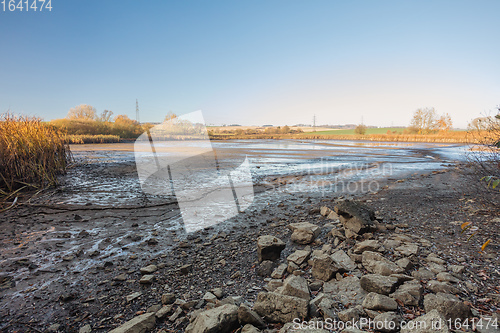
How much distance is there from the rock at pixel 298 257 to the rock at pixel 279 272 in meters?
0.12

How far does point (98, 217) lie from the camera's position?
17.4 feet

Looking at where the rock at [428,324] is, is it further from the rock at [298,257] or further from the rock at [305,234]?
the rock at [305,234]

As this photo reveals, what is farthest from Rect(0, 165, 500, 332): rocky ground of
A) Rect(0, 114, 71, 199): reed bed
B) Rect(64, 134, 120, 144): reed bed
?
Rect(64, 134, 120, 144): reed bed

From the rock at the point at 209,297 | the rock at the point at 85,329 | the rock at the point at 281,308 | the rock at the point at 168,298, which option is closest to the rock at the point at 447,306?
the rock at the point at 281,308

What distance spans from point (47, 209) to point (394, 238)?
23.8ft

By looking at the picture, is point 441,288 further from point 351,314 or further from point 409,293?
point 351,314

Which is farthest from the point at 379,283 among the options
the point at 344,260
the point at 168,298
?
the point at 168,298

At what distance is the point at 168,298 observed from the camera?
2.52 m

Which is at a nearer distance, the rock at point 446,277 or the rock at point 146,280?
the rock at point 446,277

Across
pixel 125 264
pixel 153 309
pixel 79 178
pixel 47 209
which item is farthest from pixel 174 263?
pixel 79 178

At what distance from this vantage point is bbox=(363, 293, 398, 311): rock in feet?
6.68

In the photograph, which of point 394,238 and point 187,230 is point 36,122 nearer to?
point 187,230

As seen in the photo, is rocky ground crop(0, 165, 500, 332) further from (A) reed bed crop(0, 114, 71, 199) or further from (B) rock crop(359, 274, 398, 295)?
(A) reed bed crop(0, 114, 71, 199)

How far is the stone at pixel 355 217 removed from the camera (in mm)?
3688
